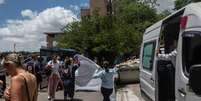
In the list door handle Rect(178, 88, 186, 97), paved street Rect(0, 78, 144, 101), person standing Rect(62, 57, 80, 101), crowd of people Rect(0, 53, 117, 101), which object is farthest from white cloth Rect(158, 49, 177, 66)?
paved street Rect(0, 78, 144, 101)

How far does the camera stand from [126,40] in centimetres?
3641

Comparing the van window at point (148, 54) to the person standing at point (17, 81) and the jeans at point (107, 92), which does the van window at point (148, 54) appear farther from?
the person standing at point (17, 81)

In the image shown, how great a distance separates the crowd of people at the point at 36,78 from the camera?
6.27 m

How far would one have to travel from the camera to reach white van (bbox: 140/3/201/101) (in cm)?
665

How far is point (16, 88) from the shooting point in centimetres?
623

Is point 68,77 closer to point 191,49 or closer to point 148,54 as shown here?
point 148,54

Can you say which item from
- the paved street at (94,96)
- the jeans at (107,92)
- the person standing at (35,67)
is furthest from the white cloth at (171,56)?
the person standing at (35,67)

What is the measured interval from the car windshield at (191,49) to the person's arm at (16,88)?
6.69 feet

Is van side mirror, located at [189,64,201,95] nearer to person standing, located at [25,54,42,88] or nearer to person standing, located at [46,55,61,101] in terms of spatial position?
person standing, located at [46,55,61,101]

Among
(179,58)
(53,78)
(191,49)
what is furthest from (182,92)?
(53,78)

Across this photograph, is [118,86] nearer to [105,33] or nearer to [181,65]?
[105,33]

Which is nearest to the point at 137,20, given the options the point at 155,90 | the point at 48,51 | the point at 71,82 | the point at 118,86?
the point at 48,51

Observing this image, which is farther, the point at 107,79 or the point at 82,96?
the point at 82,96

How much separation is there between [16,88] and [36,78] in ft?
17.9
